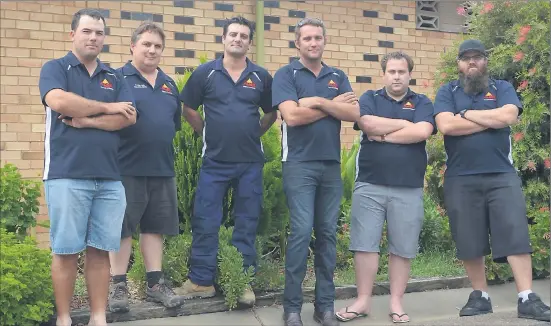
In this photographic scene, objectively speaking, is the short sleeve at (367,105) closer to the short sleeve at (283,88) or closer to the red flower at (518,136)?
the short sleeve at (283,88)

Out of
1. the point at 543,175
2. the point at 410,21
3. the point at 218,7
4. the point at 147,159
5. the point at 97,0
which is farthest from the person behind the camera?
the point at 410,21

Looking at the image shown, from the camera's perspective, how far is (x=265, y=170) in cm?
532

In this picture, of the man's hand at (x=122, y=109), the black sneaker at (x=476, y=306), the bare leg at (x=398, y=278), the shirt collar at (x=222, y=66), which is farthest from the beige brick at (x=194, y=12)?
the black sneaker at (x=476, y=306)

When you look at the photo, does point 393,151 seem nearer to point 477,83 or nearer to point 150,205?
point 477,83

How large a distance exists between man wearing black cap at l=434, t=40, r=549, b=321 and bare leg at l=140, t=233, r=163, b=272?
230 cm

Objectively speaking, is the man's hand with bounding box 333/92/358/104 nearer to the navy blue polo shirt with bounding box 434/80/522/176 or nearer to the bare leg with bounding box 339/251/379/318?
the navy blue polo shirt with bounding box 434/80/522/176

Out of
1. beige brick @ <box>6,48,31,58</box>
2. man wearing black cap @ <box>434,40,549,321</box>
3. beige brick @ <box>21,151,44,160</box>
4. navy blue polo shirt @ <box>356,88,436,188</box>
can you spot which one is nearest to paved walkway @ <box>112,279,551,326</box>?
man wearing black cap @ <box>434,40,549,321</box>

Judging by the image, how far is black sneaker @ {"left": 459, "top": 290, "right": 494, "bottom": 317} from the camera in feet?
15.3

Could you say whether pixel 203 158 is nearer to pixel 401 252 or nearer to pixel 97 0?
pixel 401 252

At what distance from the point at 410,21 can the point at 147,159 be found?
485 centimetres

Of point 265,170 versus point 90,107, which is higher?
point 90,107

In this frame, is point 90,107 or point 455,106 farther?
point 455,106

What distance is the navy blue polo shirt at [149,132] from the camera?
4.32 m

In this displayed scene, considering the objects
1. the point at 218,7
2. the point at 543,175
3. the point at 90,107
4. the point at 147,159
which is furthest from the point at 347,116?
the point at 218,7
